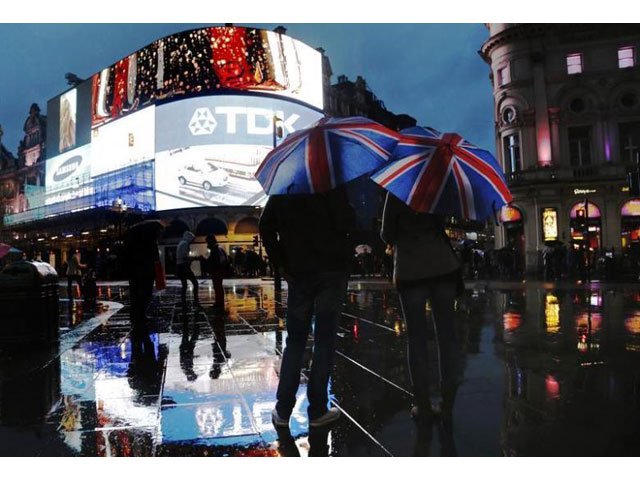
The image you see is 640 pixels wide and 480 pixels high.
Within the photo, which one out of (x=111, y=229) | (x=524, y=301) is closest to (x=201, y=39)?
(x=111, y=229)

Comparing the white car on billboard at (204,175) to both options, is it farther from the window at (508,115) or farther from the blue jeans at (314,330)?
the blue jeans at (314,330)

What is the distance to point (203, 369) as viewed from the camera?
5.32m

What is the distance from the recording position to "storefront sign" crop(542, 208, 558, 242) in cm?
3281

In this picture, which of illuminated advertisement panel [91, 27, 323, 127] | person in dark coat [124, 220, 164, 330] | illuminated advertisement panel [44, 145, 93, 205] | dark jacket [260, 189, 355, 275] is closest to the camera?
dark jacket [260, 189, 355, 275]

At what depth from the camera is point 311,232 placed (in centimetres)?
349

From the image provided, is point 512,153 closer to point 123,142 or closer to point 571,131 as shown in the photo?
point 571,131

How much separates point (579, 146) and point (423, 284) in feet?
113

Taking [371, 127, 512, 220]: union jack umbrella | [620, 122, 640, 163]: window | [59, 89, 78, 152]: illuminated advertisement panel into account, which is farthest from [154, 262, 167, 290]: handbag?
[59, 89, 78, 152]: illuminated advertisement panel

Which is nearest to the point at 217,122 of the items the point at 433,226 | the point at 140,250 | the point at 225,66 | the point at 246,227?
the point at 225,66

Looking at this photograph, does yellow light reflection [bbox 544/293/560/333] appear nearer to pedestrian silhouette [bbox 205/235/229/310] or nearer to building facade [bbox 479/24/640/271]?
pedestrian silhouette [bbox 205/235/229/310]

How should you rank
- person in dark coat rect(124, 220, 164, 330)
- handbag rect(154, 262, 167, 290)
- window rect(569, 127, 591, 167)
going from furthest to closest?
window rect(569, 127, 591, 167) → handbag rect(154, 262, 167, 290) → person in dark coat rect(124, 220, 164, 330)

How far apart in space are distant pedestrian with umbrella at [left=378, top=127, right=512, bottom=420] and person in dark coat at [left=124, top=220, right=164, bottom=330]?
19.1ft

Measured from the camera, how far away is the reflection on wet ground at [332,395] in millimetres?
3234

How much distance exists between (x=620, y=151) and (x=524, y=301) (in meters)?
25.8
